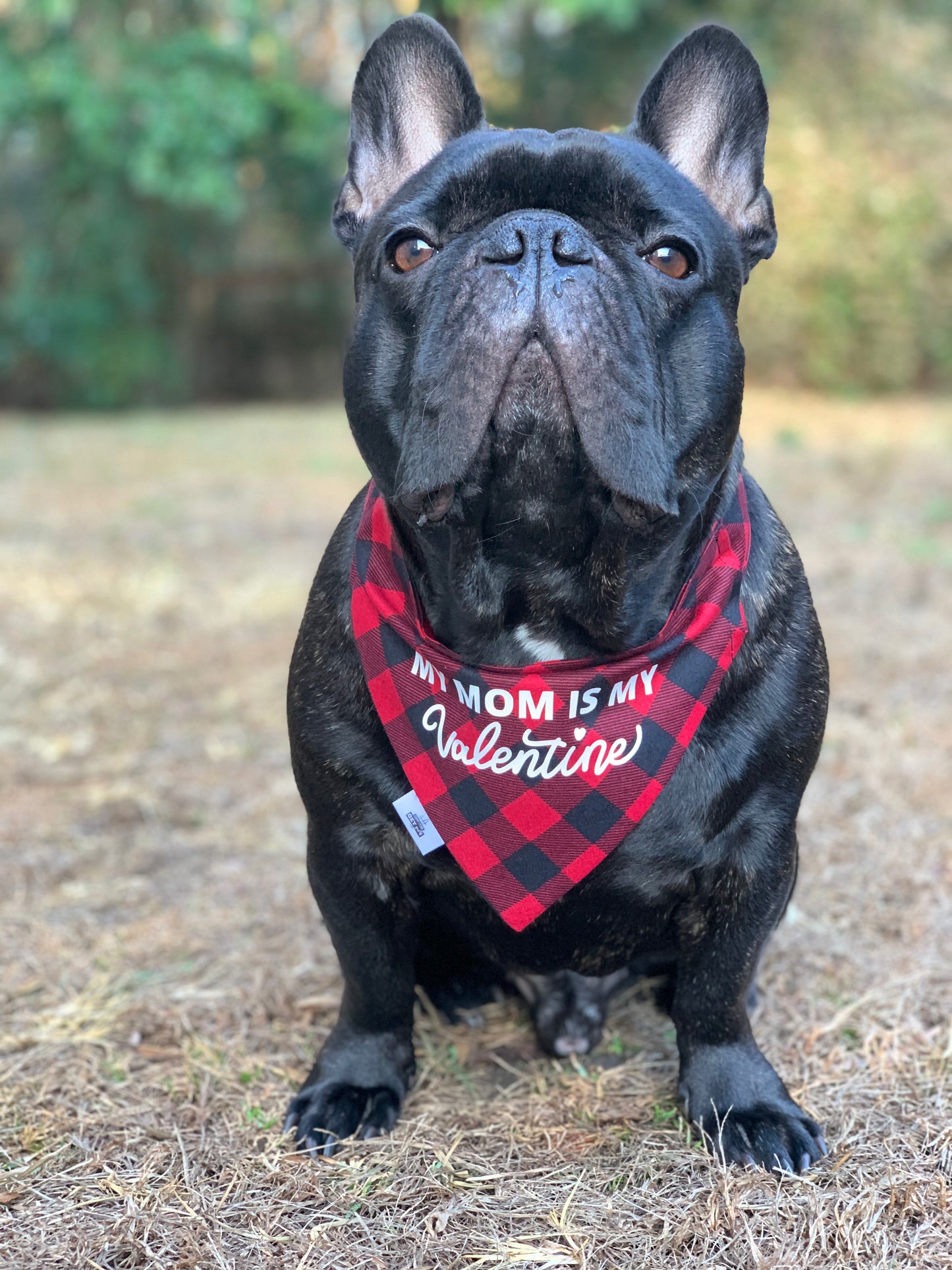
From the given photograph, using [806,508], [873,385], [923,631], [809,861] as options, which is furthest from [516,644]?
[873,385]

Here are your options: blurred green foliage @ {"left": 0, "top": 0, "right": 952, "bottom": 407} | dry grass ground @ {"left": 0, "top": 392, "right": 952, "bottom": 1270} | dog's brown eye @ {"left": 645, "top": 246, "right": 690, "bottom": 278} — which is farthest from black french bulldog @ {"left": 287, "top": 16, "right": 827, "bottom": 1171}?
blurred green foliage @ {"left": 0, "top": 0, "right": 952, "bottom": 407}

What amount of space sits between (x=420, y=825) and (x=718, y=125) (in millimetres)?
1254

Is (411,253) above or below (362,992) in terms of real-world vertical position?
above

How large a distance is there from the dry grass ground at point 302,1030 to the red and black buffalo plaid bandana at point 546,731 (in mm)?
451

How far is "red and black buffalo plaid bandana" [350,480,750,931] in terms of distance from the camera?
1.97 metres

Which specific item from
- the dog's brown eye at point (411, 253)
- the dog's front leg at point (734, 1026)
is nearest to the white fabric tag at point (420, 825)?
the dog's front leg at point (734, 1026)

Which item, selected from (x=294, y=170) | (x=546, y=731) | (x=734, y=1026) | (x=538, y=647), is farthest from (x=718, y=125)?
(x=294, y=170)

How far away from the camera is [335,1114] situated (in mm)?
2166

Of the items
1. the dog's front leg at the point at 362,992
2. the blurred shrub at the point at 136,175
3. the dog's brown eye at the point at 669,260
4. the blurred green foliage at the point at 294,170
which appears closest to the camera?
the dog's brown eye at the point at 669,260

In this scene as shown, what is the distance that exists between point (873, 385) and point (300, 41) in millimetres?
7887

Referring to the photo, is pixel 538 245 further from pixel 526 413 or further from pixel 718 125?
pixel 718 125

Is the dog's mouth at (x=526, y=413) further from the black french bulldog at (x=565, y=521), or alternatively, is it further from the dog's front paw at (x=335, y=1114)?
the dog's front paw at (x=335, y=1114)

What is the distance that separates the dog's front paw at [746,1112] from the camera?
2037 millimetres

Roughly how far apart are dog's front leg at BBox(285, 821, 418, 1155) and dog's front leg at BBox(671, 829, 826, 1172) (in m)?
0.48
